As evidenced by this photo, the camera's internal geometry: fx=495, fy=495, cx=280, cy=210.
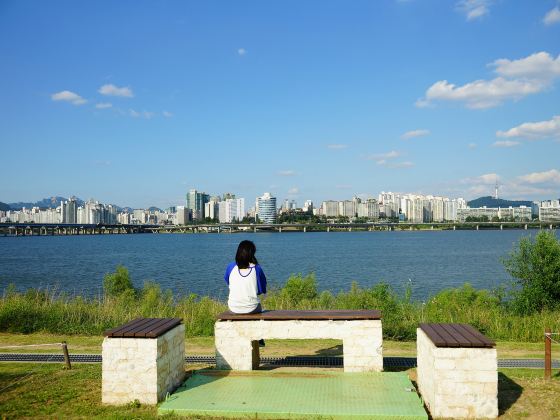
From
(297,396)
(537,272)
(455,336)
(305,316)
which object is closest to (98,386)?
(297,396)

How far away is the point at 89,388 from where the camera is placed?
6.50 metres

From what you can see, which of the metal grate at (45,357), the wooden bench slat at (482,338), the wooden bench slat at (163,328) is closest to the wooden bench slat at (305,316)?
the wooden bench slat at (163,328)

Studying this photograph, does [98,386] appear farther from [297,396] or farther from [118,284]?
[118,284]

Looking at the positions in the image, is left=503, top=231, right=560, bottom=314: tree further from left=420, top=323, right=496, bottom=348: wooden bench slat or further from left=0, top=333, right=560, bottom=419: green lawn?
left=420, top=323, right=496, bottom=348: wooden bench slat

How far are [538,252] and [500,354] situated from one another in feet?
20.7

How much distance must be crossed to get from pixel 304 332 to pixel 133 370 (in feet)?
7.50

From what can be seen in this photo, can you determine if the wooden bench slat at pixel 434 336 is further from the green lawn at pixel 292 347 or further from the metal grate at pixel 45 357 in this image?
the metal grate at pixel 45 357

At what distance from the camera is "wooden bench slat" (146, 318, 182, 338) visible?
5.75 meters

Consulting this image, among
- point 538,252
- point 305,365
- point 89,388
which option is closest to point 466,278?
point 538,252

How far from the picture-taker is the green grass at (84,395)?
5488mm

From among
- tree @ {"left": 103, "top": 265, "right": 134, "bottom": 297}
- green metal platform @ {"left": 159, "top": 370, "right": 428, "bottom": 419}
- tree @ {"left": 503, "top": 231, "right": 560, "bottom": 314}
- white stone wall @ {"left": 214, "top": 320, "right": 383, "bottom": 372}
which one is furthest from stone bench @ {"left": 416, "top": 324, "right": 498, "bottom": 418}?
tree @ {"left": 103, "top": 265, "right": 134, "bottom": 297}

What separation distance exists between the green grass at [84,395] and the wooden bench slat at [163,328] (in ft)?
2.69

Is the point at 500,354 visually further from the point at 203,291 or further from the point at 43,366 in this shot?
the point at 203,291

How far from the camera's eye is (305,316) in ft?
22.3
